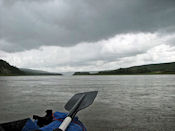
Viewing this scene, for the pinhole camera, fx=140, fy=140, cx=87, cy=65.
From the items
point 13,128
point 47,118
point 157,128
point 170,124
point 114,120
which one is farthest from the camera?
point 114,120

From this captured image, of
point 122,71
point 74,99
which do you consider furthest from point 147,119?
point 122,71

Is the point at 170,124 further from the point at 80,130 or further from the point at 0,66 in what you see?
the point at 0,66

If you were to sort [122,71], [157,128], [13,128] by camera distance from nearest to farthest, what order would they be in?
[13,128] → [157,128] → [122,71]

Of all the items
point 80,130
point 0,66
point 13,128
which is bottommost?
point 80,130

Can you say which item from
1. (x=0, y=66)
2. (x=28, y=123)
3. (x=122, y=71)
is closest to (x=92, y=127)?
(x=28, y=123)

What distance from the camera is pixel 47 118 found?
13.2ft

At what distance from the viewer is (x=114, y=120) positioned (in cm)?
671

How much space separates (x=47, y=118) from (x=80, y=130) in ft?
3.71

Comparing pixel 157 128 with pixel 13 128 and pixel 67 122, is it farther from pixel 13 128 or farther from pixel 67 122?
pixel 13 128

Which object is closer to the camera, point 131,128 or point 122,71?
point 131,128

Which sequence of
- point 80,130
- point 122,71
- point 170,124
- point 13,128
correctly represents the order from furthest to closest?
point 122,71 → point 170,124 → point 80,130 → point 13,128

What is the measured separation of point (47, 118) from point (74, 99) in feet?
6.64

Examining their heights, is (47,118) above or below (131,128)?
above

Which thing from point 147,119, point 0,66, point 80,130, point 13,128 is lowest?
point 147,119
